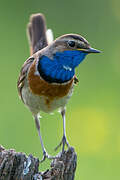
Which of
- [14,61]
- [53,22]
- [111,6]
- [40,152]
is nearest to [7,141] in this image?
[40,152]

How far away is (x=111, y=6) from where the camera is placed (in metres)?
11.6

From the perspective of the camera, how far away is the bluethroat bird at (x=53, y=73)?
6.94 metres

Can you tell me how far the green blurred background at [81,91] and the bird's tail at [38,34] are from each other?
44.8 inches

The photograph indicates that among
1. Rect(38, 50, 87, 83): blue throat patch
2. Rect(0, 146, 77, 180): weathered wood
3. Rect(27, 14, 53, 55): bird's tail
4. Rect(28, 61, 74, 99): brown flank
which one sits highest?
Rect(27, 14, 53, 55): bird's tail

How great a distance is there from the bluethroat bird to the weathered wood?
1093mm

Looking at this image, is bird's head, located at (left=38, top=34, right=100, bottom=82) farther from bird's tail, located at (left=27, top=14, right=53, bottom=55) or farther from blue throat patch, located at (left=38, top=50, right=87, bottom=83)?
bird's tail, located at (left=27, top=14, right=53, bottom=55)

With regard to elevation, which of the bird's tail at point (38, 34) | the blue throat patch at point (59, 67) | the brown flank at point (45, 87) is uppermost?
the bird's tail at point (38, 34)

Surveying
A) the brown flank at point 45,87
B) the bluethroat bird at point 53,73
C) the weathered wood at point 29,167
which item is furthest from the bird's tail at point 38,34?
the weathered wood at point 29,167

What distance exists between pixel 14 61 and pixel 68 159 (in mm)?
4335

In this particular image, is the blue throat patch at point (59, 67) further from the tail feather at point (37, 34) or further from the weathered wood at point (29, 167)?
the tail feather at point (37, 34)

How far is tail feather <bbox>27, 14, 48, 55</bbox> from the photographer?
336 inches

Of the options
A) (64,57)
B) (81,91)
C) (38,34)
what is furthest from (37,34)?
(64,57)

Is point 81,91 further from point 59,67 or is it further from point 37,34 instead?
point 59,67

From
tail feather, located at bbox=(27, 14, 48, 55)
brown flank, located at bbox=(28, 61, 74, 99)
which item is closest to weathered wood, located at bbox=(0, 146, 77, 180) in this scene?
brown flank, located at bbox=(28, 61, 74, 99)
